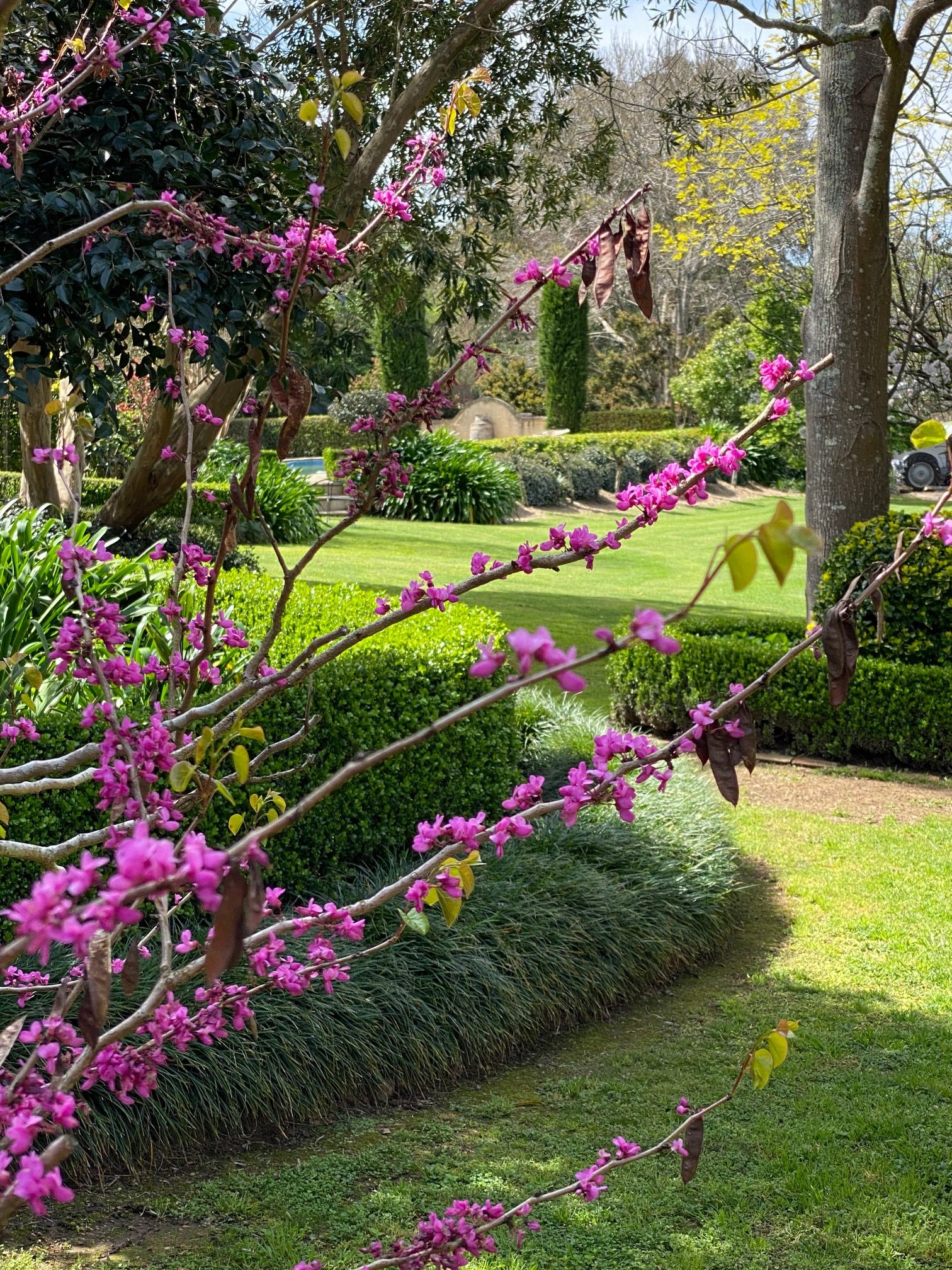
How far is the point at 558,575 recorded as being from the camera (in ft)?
47.2

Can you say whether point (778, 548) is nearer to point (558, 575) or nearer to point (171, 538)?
point (171, 538)

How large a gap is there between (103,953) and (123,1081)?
0.75 meters

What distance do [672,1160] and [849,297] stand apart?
627cm

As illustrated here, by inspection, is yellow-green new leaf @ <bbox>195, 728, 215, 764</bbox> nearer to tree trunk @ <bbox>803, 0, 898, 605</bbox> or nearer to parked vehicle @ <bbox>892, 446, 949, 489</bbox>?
tree trunk @ <bbox>803, 0, 898, 605</bbox>

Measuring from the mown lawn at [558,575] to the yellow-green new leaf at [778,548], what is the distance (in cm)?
795

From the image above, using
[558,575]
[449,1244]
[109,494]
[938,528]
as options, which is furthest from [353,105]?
[109,494]

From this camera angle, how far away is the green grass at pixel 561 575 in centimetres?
1196

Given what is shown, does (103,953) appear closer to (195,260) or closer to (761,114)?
(195,260)

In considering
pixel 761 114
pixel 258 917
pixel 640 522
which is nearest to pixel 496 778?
pixel 640 522

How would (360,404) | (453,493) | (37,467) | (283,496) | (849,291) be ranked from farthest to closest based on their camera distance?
(360,404), (453,493), (283,496), (37,467), (849,291)

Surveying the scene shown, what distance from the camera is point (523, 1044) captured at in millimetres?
4156

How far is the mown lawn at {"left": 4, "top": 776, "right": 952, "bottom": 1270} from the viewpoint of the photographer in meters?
2.95

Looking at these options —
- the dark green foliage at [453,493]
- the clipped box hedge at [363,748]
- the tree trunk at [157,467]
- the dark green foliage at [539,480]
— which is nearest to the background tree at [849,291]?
the clipped box hedge at [363,748]

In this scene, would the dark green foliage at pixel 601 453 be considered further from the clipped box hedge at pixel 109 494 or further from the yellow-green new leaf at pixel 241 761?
the yellow-green new leaf at pixel 241 761
